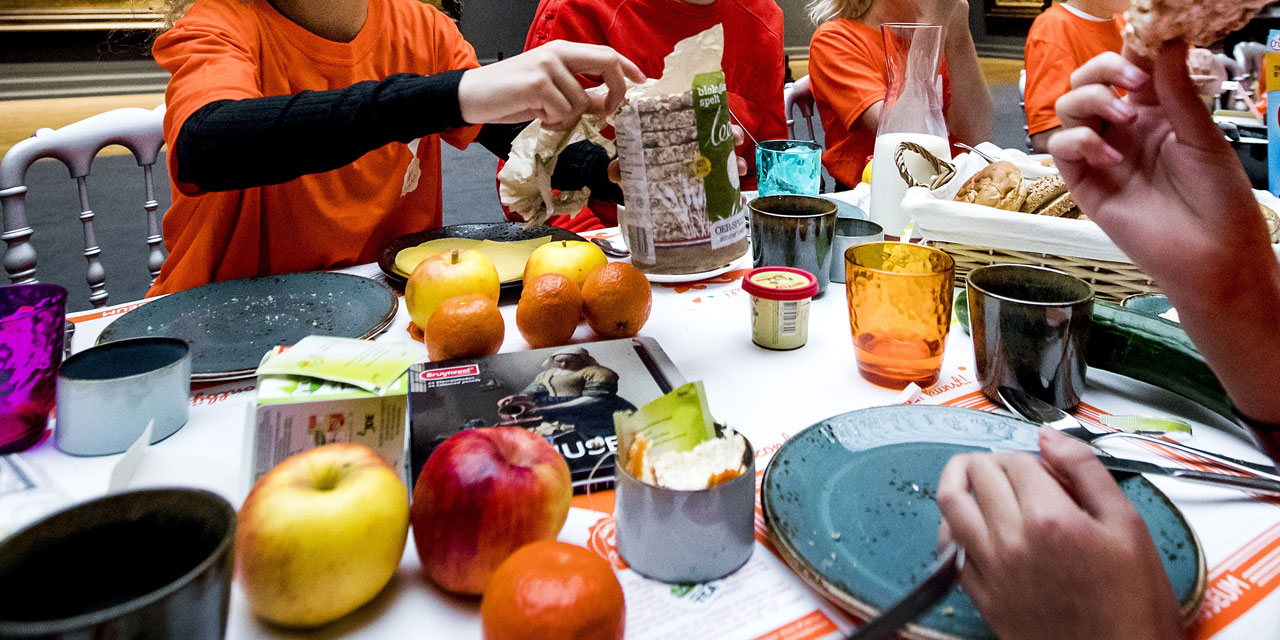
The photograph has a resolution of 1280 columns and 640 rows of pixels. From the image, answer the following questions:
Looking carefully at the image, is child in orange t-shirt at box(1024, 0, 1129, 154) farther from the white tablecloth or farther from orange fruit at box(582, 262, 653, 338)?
orange fruit at box(582, 262, 653, 338)

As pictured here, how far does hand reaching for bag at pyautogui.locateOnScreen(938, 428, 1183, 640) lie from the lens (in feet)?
1.28

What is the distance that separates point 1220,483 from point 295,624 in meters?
0.66

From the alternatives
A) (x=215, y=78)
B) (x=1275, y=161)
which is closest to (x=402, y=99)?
(x=215, y=78)

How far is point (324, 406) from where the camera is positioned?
56cm

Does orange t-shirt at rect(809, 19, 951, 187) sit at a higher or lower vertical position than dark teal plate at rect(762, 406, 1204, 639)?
higher

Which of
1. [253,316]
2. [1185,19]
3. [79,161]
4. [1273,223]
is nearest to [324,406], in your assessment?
[253,316]

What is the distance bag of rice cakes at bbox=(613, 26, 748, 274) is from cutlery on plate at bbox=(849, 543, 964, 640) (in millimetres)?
552

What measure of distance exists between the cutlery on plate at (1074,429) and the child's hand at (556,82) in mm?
539

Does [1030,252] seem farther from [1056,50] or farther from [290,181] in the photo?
[1056,50]

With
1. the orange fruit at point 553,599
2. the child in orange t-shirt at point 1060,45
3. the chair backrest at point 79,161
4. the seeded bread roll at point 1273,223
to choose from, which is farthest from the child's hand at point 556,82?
the child in orange t-shirt at point 1060,45

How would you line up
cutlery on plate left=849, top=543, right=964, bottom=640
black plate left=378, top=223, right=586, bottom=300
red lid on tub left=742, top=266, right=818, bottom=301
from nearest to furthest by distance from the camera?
cutlery on plate left=849, top=543, right=964, bottom=640 < red lid on tub left=742, top=266, right=818, bottom=301 < black plate left=378, top=223, right=586, bottom=300

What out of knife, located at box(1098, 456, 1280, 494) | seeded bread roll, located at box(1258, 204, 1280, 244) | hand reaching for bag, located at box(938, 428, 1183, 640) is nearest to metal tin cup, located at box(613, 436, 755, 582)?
hand reaching for bag, located at box(938, 428, 1183, 640)

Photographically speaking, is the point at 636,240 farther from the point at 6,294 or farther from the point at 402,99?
the point at 6,294

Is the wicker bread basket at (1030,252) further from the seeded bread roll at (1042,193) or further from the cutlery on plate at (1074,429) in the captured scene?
the cutlery on plate at (1074,429)
